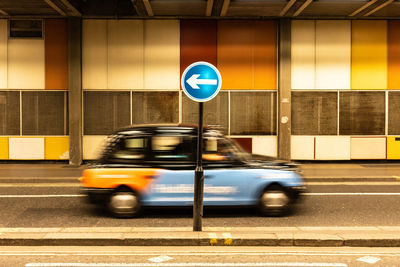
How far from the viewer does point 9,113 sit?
630 inches

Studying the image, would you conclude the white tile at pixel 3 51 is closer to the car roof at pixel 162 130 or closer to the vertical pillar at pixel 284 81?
the vertical pillar at pixel 284 81

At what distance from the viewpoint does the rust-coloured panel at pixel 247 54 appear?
52.9 ft

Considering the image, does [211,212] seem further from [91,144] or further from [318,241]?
[91,144]

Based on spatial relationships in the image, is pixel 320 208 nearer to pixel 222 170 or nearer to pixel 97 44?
pixel 222 170

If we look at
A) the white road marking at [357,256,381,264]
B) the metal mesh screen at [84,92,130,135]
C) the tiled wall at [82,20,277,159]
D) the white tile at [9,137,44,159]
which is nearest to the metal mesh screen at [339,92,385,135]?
the tiled wall at [82,20,277,159]

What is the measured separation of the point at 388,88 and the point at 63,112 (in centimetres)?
1177

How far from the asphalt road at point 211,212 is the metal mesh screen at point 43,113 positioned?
5.47m

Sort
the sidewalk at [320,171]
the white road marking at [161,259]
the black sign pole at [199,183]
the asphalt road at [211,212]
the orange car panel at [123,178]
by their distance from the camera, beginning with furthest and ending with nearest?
the sidewalk at [320,171], the orange car panel at [123,178], the asphalt road at [211,212], the black sign pole at [199,183], the white road marking at [161,259]

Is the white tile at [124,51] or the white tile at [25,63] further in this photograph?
the white tile at [124,51]

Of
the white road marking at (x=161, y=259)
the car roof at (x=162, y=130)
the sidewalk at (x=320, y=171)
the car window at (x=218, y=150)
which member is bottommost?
the white road marking at (x=161, y=259)

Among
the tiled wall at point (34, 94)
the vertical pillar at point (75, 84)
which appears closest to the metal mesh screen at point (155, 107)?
the vertical pillar at point (75, 84)

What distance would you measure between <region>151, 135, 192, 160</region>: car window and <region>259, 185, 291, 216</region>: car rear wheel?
1512mm

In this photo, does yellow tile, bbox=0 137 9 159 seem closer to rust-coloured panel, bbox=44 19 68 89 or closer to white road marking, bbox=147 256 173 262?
rust-coloured panel, bbox=44 19 68 89

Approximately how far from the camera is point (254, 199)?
25.9 feet
